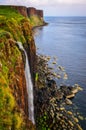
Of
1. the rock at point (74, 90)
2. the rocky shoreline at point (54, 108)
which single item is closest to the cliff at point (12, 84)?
the rocky shoreline at point (54, 108)

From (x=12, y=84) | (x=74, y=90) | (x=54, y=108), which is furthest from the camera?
(x=74, y=90)

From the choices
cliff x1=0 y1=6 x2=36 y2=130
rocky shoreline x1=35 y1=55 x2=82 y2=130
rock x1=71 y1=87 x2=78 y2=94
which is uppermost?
cliff x1=0 y1=6 x2=36 y2=130

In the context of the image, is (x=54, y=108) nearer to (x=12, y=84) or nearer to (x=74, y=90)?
(x=74, y=90)

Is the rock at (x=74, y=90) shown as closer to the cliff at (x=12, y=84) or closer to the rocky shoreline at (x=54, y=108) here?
the rocky shoreline at (x=54, y=108)

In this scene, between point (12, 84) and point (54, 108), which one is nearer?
point (12, 84)

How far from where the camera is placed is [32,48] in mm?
40375

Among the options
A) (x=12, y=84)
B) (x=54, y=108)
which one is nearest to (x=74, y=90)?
(x=54, y=108)

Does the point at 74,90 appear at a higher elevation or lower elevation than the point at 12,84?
lower

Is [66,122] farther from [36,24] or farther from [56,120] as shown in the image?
[36,24]

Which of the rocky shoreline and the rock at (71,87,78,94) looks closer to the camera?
the rocky shoreline

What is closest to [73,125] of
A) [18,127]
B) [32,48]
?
[32,48]

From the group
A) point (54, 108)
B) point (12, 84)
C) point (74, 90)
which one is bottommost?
point (74, 90)

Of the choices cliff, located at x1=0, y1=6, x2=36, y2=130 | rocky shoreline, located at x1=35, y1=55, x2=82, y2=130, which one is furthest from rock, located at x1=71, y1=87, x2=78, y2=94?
cliff, located at x1=0, y1=6, x2=36, y2=130

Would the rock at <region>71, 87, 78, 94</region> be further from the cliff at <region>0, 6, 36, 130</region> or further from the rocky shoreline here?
the cliff at <region>0, 6, 36, 130</region>
